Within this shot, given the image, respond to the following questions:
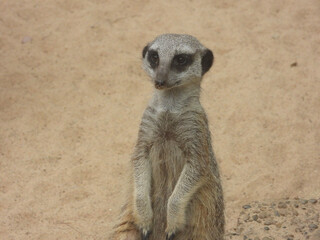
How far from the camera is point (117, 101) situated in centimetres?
459

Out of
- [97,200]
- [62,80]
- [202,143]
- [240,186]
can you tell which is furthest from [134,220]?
[62,80]

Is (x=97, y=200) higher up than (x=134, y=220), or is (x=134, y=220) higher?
(x=134, y=220)

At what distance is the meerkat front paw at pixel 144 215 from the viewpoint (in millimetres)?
2695

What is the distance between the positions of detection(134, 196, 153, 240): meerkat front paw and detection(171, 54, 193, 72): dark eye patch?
724 mm

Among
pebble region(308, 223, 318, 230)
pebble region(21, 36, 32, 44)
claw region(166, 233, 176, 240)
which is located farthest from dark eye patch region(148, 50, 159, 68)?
pebble region(21, 36, 32, 44)

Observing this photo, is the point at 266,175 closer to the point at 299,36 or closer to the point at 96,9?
the point at 299,36

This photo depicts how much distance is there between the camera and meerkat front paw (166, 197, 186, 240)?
2.62 meters

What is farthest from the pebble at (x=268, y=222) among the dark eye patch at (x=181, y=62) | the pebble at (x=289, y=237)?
the dark eye patch at (x=181, y=62)

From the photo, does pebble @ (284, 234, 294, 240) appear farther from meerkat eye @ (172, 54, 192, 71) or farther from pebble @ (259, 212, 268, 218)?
meerkat eye @ (172, 54, 192, 71)

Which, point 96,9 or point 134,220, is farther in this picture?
point 96,9

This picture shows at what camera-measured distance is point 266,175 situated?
3891mm

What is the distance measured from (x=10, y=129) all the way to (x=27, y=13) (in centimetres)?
189

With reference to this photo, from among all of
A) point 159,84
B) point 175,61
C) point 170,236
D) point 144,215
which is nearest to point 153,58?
point 175,61

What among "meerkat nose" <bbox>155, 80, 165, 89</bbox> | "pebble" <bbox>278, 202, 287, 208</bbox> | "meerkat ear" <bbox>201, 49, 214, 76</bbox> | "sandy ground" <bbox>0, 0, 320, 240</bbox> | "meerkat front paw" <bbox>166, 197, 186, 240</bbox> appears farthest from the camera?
"sandy ground" <bbox>0, 0, 320, 240</bbox>
